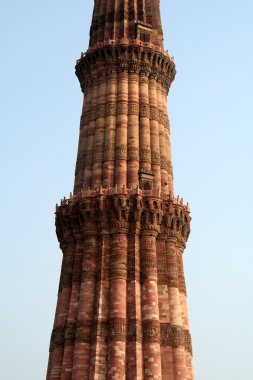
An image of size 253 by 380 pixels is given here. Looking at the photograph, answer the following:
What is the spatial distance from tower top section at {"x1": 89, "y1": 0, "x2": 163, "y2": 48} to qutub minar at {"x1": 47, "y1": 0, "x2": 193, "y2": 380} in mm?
173

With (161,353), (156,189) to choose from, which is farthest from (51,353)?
(156,189)

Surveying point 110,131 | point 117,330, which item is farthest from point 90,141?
point 117,330

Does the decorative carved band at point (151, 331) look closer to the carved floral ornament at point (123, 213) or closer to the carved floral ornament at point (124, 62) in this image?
the carved floral ornament at point (123, 213)

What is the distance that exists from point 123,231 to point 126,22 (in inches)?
716

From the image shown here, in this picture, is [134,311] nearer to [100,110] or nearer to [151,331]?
[151,331]

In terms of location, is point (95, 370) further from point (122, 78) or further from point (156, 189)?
point (122, 78)

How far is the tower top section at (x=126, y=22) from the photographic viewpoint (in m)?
43.4

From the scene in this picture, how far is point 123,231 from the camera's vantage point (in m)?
33.9

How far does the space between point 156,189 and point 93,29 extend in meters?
16.2

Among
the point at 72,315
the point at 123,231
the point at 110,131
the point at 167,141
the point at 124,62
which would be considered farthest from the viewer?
the point at 124,62

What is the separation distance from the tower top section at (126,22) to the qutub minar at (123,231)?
0.57ft

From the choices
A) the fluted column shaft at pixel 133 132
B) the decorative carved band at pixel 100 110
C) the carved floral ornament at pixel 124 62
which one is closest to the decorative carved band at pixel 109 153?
the fluted column shaft at pixel 133 132

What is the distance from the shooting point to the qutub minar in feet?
101

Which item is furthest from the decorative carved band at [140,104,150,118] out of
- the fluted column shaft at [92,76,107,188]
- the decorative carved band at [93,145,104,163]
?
the decorative carved band at [93,145,104,163]
